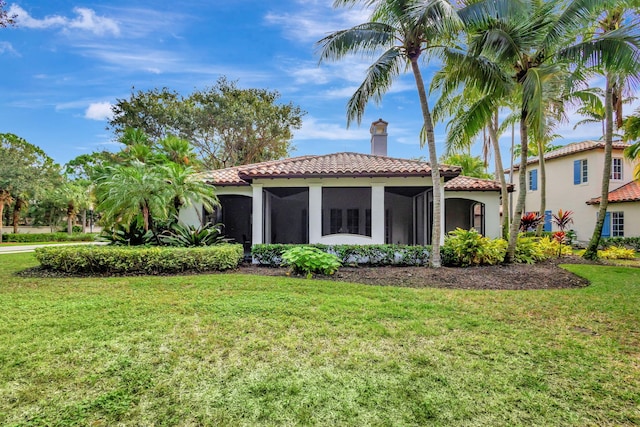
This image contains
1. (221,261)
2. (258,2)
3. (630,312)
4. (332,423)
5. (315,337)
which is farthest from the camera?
(258,2)

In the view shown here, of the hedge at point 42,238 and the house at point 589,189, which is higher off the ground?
the house at point 589,189

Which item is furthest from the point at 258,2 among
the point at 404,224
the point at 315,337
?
the point at 315,337

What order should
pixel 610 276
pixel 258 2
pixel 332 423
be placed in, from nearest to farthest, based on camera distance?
1. pixel 332 423
2. pixel 610 276
3. pixel 258 2

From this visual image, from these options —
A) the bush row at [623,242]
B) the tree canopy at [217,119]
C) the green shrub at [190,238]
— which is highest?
the tree canopy at [217,119]

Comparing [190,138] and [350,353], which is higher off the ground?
[190,138]

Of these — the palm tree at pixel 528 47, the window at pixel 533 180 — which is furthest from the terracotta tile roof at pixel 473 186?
the window at pixel 533 180

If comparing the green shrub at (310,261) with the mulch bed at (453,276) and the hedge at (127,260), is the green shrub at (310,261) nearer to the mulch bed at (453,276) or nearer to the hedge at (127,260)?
the mulch bed at (453,276)

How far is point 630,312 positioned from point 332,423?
21.2ft

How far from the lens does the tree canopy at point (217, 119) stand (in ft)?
82.8

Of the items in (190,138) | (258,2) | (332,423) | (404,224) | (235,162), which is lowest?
(332,423)

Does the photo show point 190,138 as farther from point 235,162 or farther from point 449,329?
point 449,329

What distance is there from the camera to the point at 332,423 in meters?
2.87

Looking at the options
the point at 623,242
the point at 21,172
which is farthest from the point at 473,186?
the point at 21,172

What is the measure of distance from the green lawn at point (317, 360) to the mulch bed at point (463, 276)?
1494 millimetres
